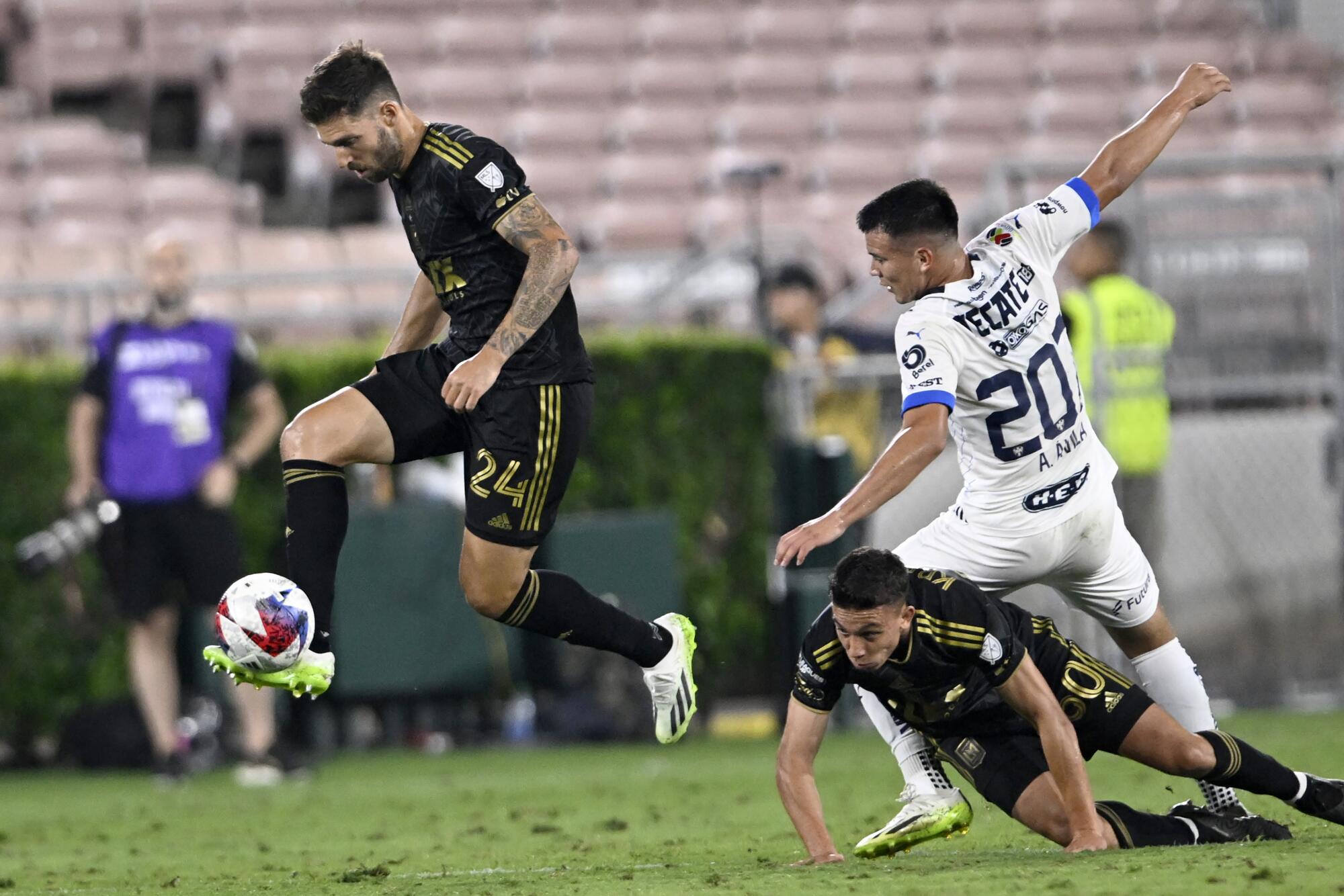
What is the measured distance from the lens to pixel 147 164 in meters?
18.2

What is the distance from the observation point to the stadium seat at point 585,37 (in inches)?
763

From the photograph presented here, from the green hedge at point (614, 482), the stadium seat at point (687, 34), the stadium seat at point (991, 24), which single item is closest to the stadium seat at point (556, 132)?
the stadium seat at point (687, 34)

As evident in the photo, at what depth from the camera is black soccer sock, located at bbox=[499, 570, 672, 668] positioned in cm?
632

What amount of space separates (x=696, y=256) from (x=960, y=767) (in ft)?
24.4

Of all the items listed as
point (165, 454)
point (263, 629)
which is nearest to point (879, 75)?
point (165, 454)

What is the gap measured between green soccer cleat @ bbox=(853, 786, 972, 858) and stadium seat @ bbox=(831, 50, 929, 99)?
45.8 ft

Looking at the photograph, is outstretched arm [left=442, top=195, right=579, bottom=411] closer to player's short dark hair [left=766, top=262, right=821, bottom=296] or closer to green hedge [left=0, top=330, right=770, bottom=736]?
green hedge [left=0, top=330, right=770, bottom=736]

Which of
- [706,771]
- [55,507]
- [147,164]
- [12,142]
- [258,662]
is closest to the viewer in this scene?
[258,662]

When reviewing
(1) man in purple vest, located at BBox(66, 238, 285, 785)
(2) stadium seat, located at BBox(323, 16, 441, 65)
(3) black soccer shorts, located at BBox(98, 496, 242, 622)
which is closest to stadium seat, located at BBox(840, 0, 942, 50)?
(2) stadium seat, located at BBox(323, 16, 441, 65)

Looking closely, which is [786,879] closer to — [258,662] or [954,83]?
[258,662]

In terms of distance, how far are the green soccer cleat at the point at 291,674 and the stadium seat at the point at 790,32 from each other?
14.4 metres

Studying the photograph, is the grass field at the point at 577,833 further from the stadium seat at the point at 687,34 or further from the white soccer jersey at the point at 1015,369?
the stadium seat at the point at 687,34

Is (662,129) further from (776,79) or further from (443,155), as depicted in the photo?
(443,155)

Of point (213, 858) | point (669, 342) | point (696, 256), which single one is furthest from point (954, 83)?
point (213, 858)
